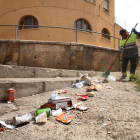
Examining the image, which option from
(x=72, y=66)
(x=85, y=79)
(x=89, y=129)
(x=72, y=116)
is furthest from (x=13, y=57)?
(x=89, y=129)

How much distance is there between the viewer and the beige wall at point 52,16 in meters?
7.92

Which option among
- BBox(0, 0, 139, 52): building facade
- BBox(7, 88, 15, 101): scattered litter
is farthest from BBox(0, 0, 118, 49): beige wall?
BBox(7, 88, 15, 101): scattered litter

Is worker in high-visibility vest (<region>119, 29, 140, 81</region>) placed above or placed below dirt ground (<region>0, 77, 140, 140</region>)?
above

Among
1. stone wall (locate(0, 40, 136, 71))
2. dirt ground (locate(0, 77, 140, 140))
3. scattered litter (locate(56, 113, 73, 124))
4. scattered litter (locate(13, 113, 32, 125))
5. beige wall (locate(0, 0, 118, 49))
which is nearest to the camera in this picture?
dirt ground (locate(0, 77, 140, 140))

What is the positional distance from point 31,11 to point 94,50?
5.01m

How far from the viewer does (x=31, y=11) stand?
8156 mm

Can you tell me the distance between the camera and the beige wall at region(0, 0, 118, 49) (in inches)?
312

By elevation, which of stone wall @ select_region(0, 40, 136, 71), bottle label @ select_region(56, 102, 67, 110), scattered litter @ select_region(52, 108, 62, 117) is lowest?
scattered litter @ select_region(52, 108, 62, 117)

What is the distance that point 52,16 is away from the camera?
7.96 metres

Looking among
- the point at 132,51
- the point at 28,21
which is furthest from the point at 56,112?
the point at 28,21

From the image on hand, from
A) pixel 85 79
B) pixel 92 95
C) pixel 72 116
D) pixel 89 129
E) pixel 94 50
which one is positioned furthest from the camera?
pixel 94 50

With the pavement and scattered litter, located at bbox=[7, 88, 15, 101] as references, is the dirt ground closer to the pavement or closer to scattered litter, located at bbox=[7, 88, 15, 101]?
the pavement

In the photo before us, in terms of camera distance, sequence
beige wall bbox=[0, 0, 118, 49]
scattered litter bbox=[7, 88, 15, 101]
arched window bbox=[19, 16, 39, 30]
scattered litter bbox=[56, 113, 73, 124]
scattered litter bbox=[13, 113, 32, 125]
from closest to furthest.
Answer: scattered litter bbox=[13, 113, 32, 125], scattered litter bbox=[56, 113, 73, 124], scattered litter bbox=[7, 88, 15, 101], beige wall bbox=[0, 0, 118, 49], arched window bbox=[19, 16, 39, 30]

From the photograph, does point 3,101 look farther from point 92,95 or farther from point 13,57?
point 13,57
